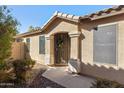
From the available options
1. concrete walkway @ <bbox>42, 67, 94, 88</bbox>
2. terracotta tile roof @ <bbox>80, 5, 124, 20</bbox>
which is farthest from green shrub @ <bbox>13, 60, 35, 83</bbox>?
terracotta tile roof @ <bbox>80, 5, 124, 20</bbox>

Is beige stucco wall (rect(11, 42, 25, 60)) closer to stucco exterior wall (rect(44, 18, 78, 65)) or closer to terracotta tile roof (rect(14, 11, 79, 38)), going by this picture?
Result: terracotta tile roof (rect(14, 11, 79, 38))

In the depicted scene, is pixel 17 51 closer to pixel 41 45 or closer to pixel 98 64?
pixel 41 45

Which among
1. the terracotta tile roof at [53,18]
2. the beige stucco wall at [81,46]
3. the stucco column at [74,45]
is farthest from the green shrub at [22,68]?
the stucco column at [74,45]

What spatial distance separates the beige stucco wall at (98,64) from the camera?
9.91 metres

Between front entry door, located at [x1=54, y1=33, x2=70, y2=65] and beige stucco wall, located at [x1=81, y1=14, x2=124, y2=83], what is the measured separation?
2.82ft

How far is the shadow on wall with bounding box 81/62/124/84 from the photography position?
10048mm

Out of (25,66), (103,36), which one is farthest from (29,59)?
(103,36)

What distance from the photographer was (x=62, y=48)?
37.1ft

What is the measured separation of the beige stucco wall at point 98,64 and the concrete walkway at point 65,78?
0.51 meters

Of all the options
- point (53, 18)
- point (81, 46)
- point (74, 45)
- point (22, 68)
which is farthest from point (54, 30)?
point (22, 68)

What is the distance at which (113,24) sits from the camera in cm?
1020

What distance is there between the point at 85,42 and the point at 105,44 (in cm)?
147

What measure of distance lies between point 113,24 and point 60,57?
2.89m
